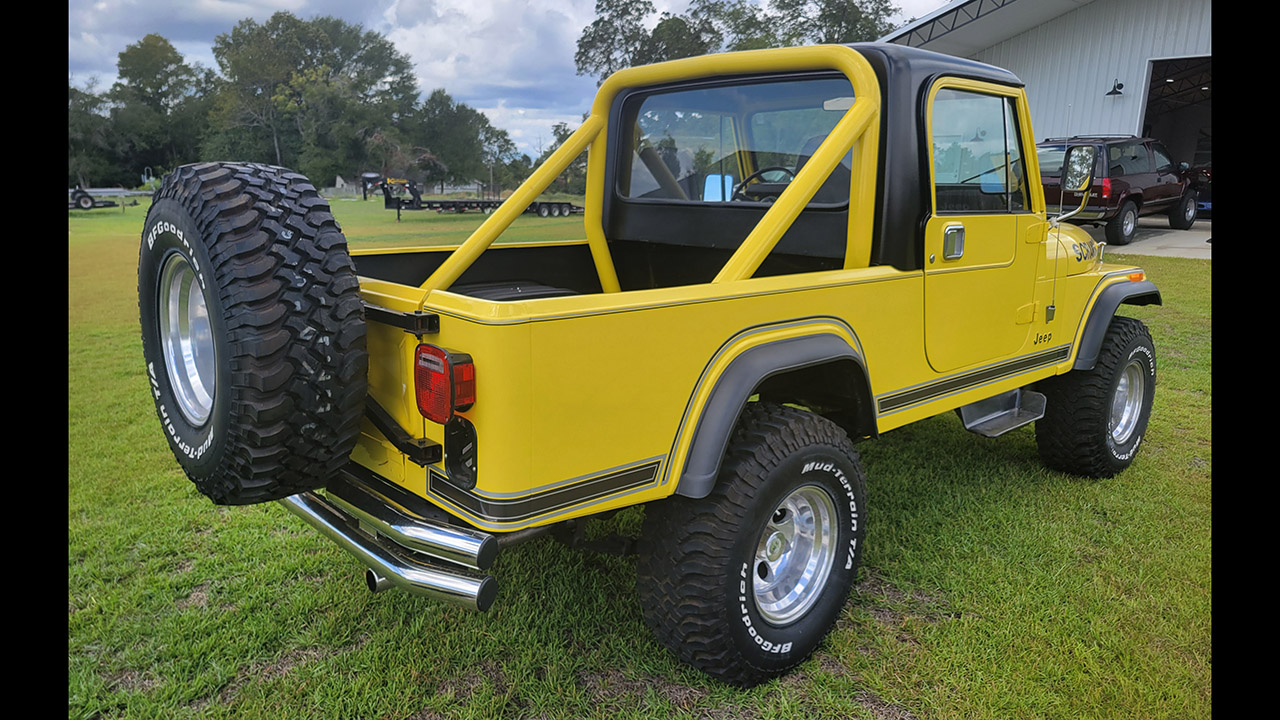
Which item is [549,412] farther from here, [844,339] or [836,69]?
[836,69]

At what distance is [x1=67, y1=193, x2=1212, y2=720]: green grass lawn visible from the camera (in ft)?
8.71

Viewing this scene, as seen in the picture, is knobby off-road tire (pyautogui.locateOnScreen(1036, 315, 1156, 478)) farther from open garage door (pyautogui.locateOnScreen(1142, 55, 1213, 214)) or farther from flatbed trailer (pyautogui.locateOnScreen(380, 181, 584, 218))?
flatbed trailer (pyautogui.locateOnScreen(380, 181, 584, 218))

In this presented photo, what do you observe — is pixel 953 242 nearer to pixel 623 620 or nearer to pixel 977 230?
pixel 977 230

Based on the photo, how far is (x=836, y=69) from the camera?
3184 mm

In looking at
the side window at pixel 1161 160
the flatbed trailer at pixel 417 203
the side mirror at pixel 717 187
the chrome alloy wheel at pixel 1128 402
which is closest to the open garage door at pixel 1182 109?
the side window at pixel 1161 160

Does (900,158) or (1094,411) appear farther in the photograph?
(1094,411)

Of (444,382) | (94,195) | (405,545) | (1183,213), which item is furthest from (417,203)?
(444,382)

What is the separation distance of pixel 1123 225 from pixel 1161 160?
81.3 inches

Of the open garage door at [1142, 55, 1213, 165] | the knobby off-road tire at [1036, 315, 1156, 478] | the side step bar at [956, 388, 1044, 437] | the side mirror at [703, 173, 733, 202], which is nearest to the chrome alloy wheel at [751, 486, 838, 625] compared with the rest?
the side step bar at [956, 388, 1044, 437]

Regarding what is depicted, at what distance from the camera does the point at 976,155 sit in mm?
3541

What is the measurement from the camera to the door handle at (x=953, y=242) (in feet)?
10.7

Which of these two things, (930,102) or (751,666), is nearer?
(751,666)

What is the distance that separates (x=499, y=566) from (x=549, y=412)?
160cm
